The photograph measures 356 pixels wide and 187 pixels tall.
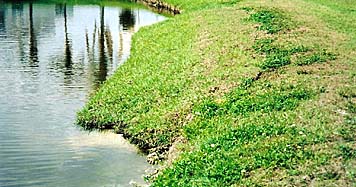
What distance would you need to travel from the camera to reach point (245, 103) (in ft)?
50.8

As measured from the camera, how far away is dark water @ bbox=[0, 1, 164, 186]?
14.0m

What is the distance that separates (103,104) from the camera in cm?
1897

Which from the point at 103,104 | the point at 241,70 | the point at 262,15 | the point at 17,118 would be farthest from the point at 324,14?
the point at 17,118

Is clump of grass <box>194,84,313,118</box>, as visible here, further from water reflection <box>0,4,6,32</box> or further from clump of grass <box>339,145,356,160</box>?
water reflection <box>0,4,6,32</box>

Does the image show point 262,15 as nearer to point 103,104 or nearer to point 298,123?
point 103,104

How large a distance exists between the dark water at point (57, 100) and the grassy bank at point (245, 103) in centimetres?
96

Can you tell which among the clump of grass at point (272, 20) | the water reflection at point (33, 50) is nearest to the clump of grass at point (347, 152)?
the clump of grass at point (272, 20)

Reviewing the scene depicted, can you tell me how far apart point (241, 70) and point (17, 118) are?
710 centimetres

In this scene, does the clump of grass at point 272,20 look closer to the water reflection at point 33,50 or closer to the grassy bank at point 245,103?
the grassy bank at point 245,103

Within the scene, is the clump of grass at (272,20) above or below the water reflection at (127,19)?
above

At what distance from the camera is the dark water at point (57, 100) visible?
14.0 m

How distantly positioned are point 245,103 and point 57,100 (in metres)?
7.78

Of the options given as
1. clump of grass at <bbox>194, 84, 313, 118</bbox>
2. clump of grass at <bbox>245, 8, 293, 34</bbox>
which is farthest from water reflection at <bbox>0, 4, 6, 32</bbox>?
clump of grass at <bbox>194, 84, 313, 118</bbox>

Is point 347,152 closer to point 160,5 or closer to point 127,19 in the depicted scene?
point 127,19
